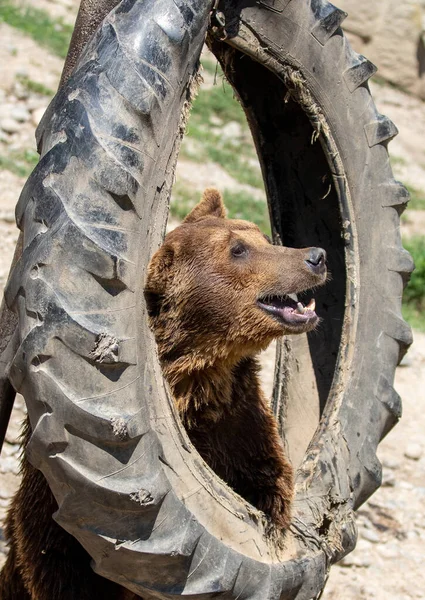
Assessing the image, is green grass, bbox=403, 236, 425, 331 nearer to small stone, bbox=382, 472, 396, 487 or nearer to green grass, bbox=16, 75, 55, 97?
small stone, bbox=382, 472, 396, 487

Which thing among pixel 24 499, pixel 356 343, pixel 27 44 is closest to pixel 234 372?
pixel 356 343

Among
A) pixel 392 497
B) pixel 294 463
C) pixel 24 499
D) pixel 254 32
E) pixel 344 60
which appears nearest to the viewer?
pixel 24 499

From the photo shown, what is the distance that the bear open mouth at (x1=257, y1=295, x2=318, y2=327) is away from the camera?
13.1 feet

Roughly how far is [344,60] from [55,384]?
2.52m

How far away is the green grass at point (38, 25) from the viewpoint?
1286 centimetres

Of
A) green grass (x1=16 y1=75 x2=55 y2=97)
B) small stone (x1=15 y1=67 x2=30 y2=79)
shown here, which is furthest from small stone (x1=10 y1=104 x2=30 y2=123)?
small stone (x1=15 y1=67 x2=30 y2=79)

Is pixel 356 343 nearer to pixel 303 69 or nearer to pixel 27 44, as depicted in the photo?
pixel 303 69

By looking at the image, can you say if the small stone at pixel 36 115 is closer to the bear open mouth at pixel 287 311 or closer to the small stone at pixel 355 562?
the small stone at pixel 355 562

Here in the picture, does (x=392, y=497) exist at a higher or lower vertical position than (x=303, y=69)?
lower

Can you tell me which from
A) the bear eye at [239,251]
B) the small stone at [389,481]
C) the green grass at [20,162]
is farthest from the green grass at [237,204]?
the bear eye at [239,251]

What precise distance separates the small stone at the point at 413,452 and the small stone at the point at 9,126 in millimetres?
5754

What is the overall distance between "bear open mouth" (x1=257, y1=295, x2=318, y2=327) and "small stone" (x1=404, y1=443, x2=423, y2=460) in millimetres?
3049

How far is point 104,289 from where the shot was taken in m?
2.92

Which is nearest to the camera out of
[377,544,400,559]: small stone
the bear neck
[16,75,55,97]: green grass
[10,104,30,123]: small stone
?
the bear neck
